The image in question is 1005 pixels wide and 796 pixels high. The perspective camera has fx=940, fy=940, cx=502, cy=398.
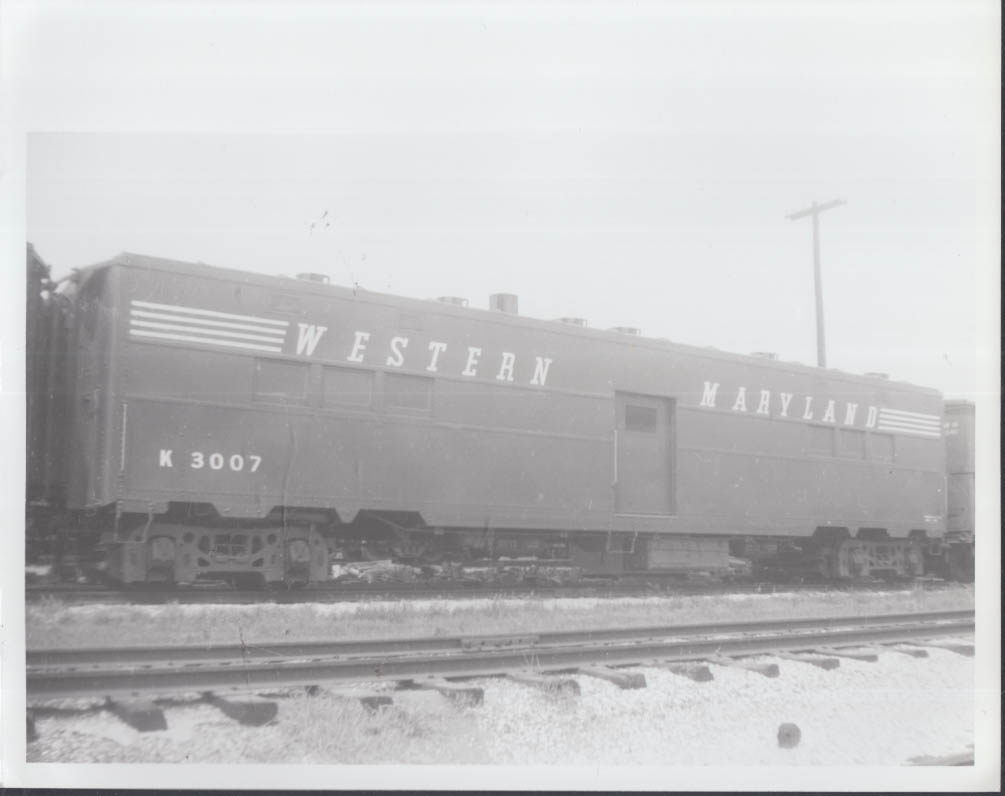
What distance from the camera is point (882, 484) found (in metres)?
12.9

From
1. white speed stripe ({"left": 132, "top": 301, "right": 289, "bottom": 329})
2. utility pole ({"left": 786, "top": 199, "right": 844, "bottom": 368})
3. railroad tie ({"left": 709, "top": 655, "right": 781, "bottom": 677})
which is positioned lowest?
railroad tie ({"left": 709, "top": 655, "right": 781, "bottom": 677})

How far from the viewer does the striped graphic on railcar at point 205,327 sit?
8.13m

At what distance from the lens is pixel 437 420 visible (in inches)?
371

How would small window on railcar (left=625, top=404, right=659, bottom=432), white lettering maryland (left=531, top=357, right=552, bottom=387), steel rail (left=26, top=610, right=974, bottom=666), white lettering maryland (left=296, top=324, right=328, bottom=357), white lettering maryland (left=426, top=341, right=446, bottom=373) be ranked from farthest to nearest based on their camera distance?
small window on railcar (left=625, top=404, right=659, bottom=432) < white lettering maryland (left=531, top=357, right=552, bottom=387) < white lettering maryland (left=426, top=341, right=446, bottom=373) < white lettering maryland (left=296, top=324, right=328, bottom=357) < steel rail (left=26, top=610, right=974, bottom=666)

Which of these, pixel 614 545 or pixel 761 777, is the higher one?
pixel 614 545

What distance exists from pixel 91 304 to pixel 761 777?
254 inches

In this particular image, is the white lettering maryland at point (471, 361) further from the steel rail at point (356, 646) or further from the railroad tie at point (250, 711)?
the railroad tie at point (250, 711)

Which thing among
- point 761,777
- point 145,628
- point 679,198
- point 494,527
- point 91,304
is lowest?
point 761,777

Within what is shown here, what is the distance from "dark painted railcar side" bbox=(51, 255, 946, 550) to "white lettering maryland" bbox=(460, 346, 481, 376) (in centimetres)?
5

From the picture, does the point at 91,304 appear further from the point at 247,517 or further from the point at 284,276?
the point at 247,517

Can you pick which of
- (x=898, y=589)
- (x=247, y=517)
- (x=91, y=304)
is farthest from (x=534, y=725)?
(x=898, y=589)

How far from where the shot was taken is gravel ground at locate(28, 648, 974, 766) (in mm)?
5238

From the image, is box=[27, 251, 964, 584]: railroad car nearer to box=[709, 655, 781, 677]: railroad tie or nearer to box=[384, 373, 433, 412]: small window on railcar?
box=[384, 373, 433, 412]: small window on railcar

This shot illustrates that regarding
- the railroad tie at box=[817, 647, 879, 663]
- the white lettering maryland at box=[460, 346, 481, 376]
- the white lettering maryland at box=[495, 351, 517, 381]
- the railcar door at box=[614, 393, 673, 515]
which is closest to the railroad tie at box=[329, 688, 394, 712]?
the railroad tie at box=[817, 647, 879, 663]
